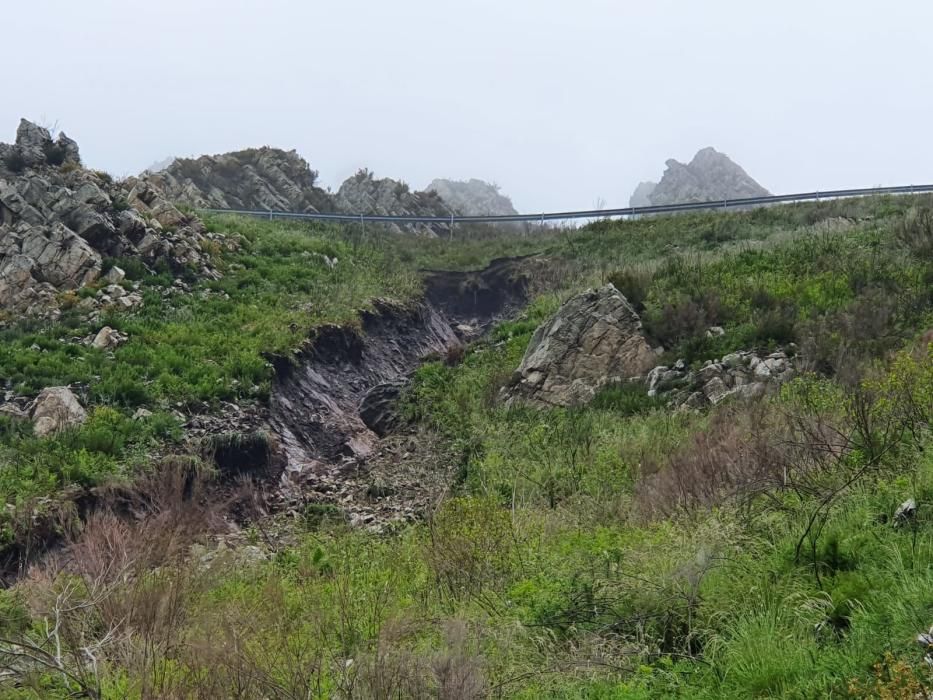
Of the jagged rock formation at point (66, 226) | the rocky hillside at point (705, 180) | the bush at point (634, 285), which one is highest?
the rocky hillside at point (705, 180)

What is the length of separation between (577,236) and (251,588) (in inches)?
885

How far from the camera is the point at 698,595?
176 inches

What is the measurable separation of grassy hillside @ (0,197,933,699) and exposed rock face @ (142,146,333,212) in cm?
2198

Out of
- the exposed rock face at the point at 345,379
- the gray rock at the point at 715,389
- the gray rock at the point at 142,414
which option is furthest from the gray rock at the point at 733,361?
the gray rock at the point at 142,414

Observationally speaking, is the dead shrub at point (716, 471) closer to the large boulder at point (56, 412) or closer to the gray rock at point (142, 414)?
the gray rock at point (142, 414)

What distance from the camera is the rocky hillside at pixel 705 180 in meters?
71.9

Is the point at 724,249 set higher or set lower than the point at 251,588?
higher

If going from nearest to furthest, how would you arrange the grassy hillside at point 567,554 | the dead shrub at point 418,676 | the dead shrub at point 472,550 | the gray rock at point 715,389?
the dead shrub at point 418,676
the grassy hillside at point 567,554
the dead shrub at point 472,550
the gray rock at point 715,389

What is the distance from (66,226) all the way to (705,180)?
71.0 metres

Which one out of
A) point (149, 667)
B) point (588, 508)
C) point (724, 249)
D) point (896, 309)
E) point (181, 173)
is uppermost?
point (181, 173)

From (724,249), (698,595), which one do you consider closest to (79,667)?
(698,595)

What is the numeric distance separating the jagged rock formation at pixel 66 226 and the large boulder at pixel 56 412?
4.17 meters

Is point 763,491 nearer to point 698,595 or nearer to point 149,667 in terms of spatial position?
point 698,595

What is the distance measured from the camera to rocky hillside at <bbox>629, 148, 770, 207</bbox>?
236ft
